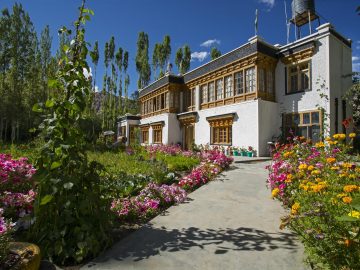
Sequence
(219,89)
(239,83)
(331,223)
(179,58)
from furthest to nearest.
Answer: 1. (179,58)
2. (219,89)
3. (239,83)
4. (331,223)

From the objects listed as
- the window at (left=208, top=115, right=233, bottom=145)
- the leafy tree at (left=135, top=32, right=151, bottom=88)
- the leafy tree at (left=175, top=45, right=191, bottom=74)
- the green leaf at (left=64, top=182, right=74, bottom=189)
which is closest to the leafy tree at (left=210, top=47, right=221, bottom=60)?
the leafy tree at (left=175, top=45, right=191, bottom=74)

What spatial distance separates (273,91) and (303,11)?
5.88 metres

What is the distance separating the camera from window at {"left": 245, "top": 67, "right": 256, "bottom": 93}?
1395 cm

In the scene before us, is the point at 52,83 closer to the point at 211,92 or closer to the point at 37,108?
the point at 37,108

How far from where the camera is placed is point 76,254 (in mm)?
2637

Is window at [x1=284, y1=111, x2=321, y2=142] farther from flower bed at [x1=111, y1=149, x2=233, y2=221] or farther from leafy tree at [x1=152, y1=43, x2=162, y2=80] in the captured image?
leafy tree at [x1=152, y1=43, x2=162, y2=80]

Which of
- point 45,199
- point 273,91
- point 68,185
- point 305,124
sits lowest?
point 45,199

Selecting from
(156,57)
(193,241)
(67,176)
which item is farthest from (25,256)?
(156,57)

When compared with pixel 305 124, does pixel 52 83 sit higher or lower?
lower

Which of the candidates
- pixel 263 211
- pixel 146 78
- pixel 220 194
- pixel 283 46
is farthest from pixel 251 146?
pixel 146 78

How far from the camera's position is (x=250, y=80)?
14211mm

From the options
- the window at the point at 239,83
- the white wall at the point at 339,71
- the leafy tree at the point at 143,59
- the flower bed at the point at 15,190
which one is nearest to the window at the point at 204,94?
the window at the point at 239,83

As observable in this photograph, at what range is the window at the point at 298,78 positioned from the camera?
505 inches

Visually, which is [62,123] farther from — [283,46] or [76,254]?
[283,46]
